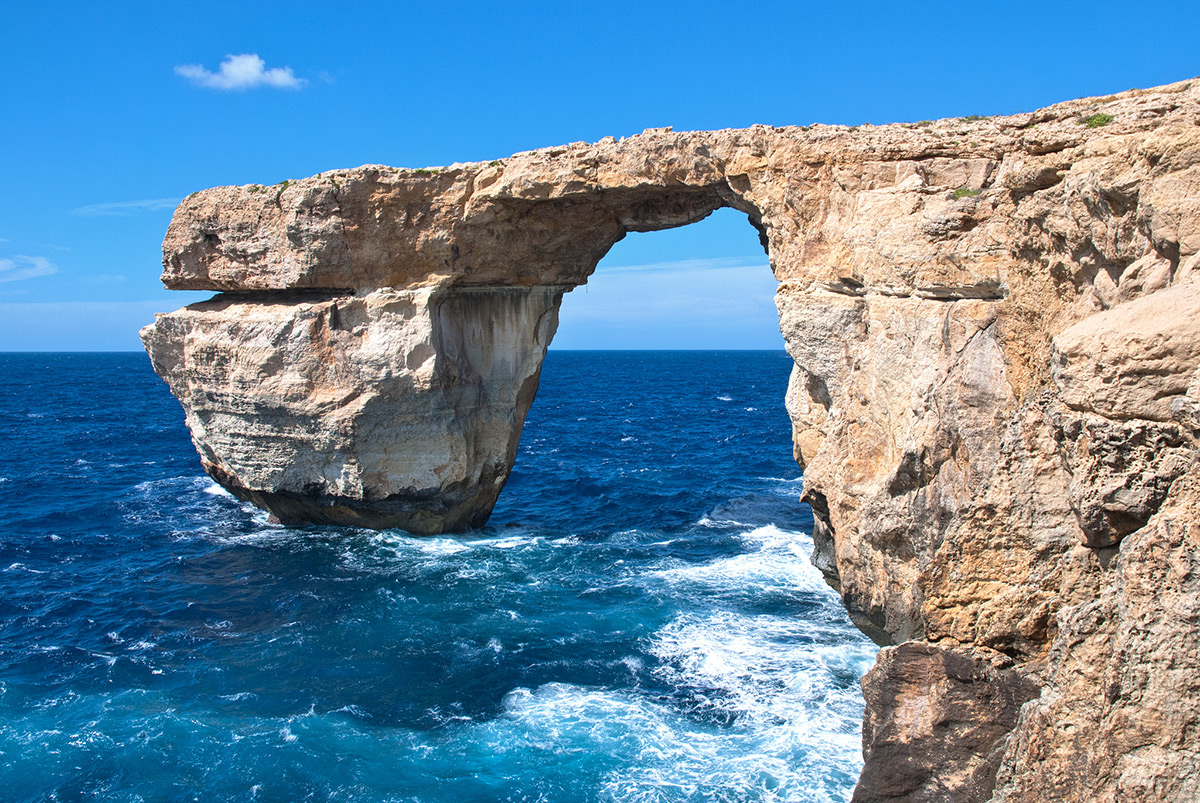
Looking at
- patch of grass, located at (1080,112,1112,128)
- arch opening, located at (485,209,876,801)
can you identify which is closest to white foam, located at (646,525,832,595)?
arch opening, located at (485,209,876,801)

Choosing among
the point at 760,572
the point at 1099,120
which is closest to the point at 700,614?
the point at 760,572

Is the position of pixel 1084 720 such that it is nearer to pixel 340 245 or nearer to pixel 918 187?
pixel 918 187

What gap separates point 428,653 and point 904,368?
1032cm

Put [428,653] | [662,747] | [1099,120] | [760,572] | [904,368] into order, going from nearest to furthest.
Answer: [1099,120] < [904,368] < [662,747] < [428,653] < [760,572]

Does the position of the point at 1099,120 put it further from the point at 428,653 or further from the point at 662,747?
the point at 428,653

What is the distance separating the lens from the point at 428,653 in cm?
1567

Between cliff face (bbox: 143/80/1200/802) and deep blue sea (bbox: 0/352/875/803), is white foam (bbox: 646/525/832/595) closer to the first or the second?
deep blue sea (bbox: 0/352/875/803)

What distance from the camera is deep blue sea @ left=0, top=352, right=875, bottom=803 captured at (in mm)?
11961

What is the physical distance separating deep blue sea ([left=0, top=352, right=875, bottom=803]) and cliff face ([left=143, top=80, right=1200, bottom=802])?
6.17ft

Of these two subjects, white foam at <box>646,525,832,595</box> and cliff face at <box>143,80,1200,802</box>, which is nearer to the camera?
cliff face at <box>143,80,1200,802</box>

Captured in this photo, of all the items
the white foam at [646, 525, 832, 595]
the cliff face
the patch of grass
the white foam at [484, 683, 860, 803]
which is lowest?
the white foam at [484, 683, 860, 803]

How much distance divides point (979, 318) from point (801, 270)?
494 cm

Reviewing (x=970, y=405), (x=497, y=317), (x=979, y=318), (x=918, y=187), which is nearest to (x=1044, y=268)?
(x=979, y=318)

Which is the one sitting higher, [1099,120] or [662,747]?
[1099,120]
